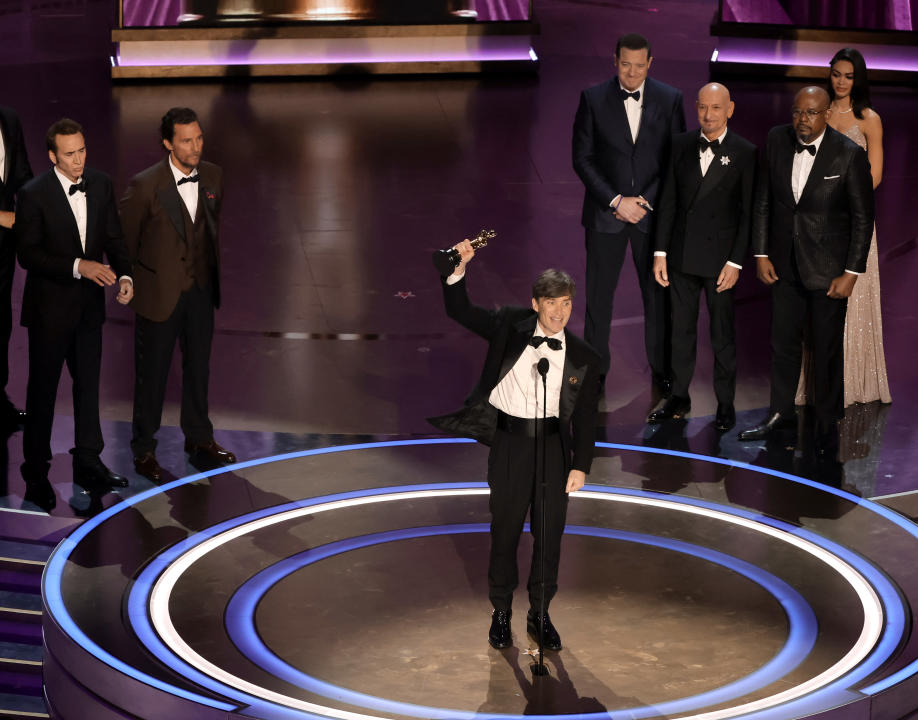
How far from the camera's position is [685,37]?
52.4 ft

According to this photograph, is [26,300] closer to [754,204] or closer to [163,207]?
[163,207]

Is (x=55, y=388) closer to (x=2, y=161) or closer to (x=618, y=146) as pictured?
(x=2, y=161)

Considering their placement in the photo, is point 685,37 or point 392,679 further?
point 685,37

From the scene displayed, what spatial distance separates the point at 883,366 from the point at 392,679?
3.62 meters

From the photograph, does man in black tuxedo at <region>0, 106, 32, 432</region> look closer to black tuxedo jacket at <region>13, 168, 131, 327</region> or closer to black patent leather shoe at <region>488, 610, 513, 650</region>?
black tuxedo jacket at <region>13, 168, 131, 327</region>

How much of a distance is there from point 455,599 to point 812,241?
2.49 metres

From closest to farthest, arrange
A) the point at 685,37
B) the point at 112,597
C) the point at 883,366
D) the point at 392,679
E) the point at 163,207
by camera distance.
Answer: the point at 392,679
the point at 112,597
the point at 163,207
the point at 883,366
the point at 685,37

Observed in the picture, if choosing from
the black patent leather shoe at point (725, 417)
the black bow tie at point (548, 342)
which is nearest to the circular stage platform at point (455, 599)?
the black patent leather shoe at point (725, 417)

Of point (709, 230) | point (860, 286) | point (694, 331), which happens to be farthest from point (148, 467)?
point (860, 286)

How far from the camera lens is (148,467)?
7035 mm

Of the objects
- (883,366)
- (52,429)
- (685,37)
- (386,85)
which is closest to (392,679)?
(52,429)

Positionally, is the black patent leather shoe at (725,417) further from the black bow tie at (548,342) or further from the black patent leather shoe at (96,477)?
the black patent leather shoe at (96,477)

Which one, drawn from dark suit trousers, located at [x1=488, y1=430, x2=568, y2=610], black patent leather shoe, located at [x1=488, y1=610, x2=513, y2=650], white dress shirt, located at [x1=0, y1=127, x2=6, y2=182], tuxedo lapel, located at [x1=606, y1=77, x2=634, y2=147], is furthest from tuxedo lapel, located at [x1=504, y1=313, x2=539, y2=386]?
white dress shirt, located at [x1=0, y1=127, x2=6, y2=182]

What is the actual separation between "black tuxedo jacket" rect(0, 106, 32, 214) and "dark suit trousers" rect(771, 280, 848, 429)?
352 cm
